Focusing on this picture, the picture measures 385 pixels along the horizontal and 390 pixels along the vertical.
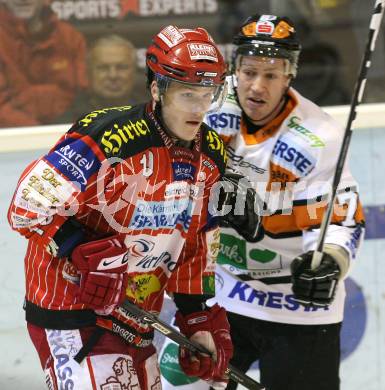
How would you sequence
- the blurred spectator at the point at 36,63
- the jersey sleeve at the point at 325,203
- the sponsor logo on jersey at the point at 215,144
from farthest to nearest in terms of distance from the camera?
1. the blurred spectator at the point at 36,63
2. the jersey sleeve at the point at 325,203
3. the sponsor logo on jersey at the point at 215,144

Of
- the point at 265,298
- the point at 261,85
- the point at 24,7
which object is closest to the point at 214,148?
the point at 261,85

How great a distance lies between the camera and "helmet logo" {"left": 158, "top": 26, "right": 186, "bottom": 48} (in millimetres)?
2408

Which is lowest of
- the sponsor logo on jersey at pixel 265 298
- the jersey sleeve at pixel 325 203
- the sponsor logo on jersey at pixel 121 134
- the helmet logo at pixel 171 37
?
the sponsor logo on jersey at pixel 265 298

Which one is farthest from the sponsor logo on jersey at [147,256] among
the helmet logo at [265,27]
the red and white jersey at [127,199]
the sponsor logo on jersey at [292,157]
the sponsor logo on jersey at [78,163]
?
the helmet logo at [265,27]

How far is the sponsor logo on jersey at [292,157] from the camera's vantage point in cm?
278

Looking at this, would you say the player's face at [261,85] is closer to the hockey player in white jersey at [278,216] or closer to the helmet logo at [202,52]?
the hockey player in white jersey at [278,216]

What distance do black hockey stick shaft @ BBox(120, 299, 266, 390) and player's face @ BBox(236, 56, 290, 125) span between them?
66 cm

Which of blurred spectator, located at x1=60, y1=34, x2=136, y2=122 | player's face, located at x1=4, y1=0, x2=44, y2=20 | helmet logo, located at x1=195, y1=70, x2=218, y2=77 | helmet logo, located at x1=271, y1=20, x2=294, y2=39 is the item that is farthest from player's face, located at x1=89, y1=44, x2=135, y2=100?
helmet logo, located at x1=195, y1=70, x2=218, y2=77

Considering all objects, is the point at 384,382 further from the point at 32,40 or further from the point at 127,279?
the point at 32,40

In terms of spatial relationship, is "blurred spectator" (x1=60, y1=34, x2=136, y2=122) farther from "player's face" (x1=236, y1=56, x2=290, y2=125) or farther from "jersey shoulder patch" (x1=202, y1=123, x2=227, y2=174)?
"jersey shoulder patch" (x1=202, y1=123, x2=227, y2=174)

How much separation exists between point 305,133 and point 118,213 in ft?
2.13

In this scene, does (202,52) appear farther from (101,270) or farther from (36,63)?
(36,63)

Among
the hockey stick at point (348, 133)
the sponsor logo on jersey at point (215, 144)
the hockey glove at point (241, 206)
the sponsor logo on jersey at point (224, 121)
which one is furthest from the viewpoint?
the sponsor logo on jersey at point (224, 121)

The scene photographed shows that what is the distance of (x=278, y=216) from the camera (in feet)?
9.42
